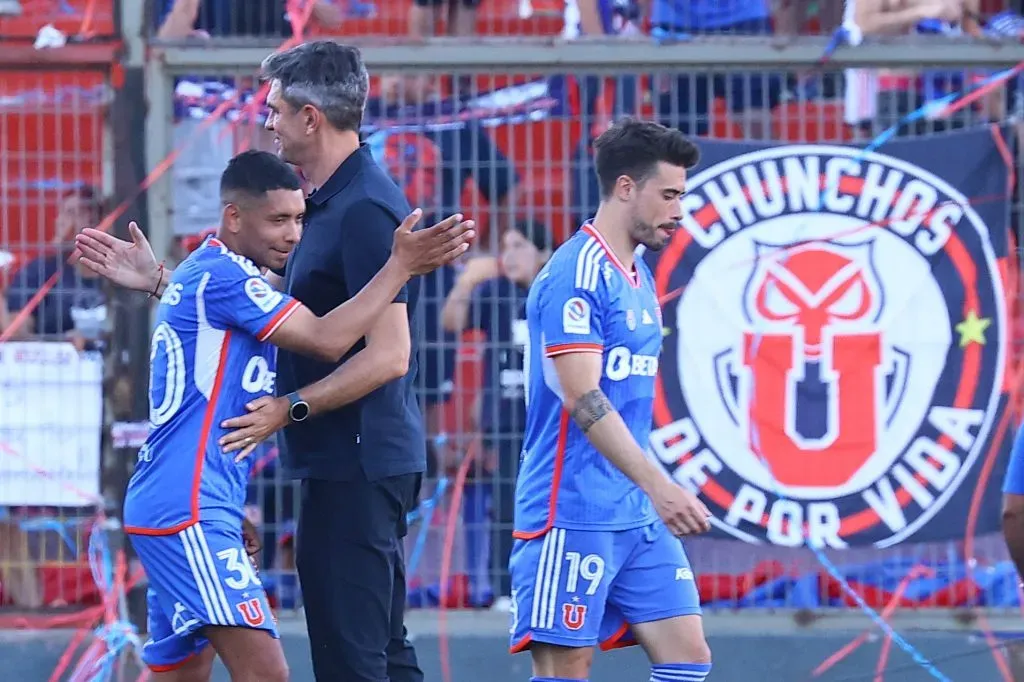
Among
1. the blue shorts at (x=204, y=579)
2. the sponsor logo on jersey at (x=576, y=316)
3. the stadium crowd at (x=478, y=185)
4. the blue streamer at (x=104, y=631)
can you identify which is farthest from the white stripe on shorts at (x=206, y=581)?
the blue streamer at (x=104, y=631)

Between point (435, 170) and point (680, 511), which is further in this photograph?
point (435, 170)

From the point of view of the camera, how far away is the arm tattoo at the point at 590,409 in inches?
187

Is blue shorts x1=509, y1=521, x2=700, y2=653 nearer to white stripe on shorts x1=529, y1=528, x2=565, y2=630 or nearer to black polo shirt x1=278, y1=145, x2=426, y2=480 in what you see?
white stripe on shorts x1=529, y1=528, x2=565, y2=630

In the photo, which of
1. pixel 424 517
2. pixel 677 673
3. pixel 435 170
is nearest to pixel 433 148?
pixel 435 170

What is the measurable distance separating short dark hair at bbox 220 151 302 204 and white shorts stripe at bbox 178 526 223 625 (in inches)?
37.7

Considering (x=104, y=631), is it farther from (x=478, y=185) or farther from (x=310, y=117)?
(x=310, y=117)

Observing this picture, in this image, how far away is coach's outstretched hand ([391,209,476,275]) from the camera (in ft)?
14.5

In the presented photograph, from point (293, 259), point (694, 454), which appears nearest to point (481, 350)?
point (694, 454)

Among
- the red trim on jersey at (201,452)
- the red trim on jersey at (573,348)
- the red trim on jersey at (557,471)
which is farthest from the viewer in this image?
the red trim on jersey at (557,471)

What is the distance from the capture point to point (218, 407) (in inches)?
180

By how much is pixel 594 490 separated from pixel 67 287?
9.81ft

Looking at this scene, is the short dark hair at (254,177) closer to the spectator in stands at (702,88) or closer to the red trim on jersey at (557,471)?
Result: the red trim on jersey at (557,471)

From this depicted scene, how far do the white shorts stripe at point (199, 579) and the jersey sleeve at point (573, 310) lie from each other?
117 cm

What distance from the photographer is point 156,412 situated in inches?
183
